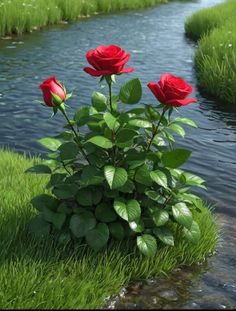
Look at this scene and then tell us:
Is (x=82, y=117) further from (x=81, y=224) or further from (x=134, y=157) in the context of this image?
(x=81, y=224)

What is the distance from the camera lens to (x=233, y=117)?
11375 mm

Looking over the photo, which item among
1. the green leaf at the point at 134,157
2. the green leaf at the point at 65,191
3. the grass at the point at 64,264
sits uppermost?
the green leaf at the point at 134,157

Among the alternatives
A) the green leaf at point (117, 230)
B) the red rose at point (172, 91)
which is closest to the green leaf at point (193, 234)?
the green leaf at point (117, 230)

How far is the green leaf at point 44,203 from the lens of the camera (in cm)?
466

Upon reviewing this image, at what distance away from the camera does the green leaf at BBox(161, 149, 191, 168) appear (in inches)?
176

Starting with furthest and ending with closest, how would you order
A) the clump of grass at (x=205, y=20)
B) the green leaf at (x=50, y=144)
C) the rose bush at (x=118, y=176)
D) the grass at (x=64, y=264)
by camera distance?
the clump of grass at (x=205, y=20), the green leaf at (x=50, y=144), the rose bush at (x=118, y=176), the grass at (x=64, y=264)

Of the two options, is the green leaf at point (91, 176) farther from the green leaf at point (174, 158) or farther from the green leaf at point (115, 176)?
the green leaf at point (174, 158)

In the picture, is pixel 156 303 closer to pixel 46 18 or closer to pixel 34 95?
pixel 34 95

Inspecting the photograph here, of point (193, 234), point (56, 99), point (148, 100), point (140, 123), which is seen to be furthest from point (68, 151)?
point (148, 100)

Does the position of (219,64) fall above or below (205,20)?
below

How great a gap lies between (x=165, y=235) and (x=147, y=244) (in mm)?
240

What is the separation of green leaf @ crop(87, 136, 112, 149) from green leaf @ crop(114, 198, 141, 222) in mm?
466

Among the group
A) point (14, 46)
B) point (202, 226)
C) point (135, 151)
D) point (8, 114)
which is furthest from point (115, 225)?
point (14, 46)

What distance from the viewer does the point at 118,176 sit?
4.28 metres
